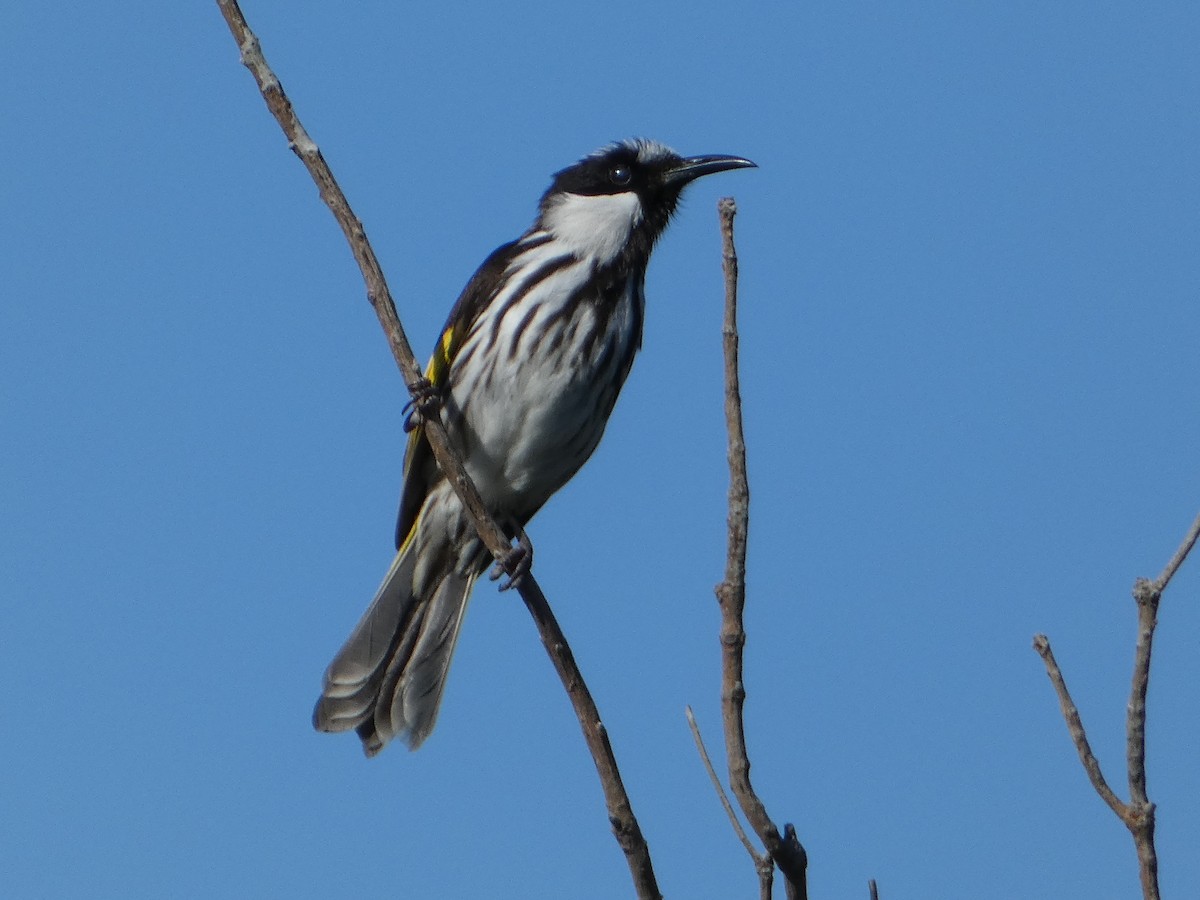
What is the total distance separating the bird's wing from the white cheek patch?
0.27 metres

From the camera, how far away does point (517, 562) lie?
5359 mm

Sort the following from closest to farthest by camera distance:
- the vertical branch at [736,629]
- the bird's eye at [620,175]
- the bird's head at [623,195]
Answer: the vertical branch at [736,629] → the bird's head at [623,195] → the bird's eye at [620,175]

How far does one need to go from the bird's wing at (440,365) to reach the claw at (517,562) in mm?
466

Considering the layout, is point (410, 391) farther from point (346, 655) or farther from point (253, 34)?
point (346, 655)

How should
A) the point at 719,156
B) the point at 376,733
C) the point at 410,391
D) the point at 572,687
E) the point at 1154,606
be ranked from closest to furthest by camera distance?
1. the point at 1154,606
2. the point at 572,687
3. the point at 410,391
4. the point at 376,733
5. the point at 719,156

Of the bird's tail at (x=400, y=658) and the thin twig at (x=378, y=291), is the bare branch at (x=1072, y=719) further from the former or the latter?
the bird's tail at (x=400, y=658)

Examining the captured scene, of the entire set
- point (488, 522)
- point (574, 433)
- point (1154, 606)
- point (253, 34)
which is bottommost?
point (1154, 606)

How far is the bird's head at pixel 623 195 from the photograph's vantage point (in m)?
6.75

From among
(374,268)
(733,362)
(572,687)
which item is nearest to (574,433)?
(374,268)

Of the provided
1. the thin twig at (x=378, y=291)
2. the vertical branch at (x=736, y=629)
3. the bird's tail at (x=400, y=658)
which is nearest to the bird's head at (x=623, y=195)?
the bird's tail at (x=400, y=658)

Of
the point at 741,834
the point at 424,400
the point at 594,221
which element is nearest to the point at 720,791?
the point at 741,834

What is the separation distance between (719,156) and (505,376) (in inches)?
64.3

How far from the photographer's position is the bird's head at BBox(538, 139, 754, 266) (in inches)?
266

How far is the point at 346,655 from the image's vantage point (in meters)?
6.32
